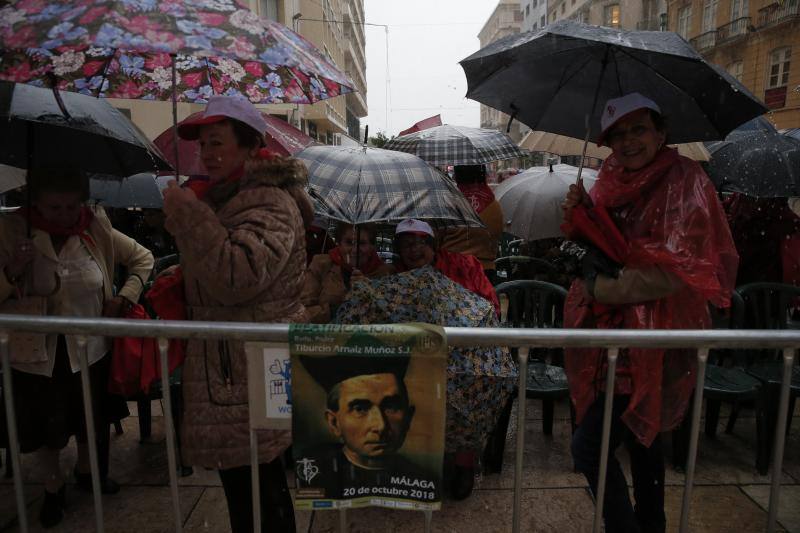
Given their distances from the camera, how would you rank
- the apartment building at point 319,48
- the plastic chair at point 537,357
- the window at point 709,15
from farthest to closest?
the window at point 709,15 < the apartment building at point 319,48 < the plastic chair at point 537,357

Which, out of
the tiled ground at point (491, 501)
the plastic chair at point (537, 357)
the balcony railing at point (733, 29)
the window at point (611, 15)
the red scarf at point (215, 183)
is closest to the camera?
the red scarf at point (215, 183)

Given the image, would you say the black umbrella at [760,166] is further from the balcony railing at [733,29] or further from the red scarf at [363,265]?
the balcony railing at [733,29]

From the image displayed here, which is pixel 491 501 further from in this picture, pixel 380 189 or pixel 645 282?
pixel 380 189

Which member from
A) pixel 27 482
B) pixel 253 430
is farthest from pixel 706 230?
pixel 27 482

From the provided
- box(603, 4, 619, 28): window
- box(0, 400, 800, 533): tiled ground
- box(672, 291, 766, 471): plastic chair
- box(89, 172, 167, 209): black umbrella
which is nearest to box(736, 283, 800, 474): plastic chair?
box(672, 291, 766, 471): plastic chair

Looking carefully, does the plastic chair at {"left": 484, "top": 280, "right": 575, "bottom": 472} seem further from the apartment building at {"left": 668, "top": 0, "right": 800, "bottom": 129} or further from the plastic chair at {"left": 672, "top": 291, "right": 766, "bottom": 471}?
the apartment building at {"left": 668, "top": 0, "right": 800, "bottom": 129}

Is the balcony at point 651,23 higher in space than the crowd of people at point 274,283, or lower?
higher

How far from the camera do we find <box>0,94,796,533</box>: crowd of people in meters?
1.85

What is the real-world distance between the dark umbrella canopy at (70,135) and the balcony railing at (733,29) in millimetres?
31900

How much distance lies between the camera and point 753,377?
337cm

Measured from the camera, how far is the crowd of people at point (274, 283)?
6.06 ft

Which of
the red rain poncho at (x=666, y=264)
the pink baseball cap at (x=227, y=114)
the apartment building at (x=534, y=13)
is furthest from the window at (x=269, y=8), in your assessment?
the apartment building at (x=534, y=13)

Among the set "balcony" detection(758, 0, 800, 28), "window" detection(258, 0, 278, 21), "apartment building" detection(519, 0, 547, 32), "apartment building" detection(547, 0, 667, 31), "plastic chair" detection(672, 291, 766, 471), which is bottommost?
"plastic chair" detection(672, 291, 766, 471)

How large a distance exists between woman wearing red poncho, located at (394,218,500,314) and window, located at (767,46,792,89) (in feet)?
92.9
